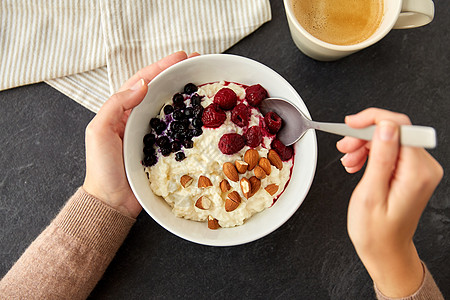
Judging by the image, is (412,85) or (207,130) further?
(412,85)

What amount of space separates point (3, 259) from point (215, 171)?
0.77m

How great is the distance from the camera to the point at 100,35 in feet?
3.90

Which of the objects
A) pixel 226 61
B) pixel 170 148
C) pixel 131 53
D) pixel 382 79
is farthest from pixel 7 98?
pixel 382 79

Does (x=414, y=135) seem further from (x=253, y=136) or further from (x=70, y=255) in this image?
(x=70, y=255)

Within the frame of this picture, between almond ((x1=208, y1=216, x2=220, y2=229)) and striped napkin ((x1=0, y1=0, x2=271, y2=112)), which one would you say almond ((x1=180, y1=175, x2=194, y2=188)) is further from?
striped napkin ((x1=0, y1=0, x2=271, y2=112))

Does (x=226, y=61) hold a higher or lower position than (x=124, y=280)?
higher

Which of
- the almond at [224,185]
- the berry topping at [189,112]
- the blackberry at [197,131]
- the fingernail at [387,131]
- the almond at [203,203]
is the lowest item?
the almond at [203,203]

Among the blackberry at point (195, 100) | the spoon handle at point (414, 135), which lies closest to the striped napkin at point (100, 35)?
the blackberry at point (195, 100)

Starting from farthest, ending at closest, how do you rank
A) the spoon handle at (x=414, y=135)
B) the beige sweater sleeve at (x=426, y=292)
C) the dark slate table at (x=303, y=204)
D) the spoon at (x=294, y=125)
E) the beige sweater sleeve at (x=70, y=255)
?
the dark slate table at (x=303, y=204)
the beige sweater sleeve at (x=70, y=255)
the beige sweater sleeve at (x=426, y=292)
the spoon at (x=294, y=125)
the spoon handle at (x=414, y=135)

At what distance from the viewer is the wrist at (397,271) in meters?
0.78

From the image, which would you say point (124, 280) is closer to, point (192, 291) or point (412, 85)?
point (192, 291)

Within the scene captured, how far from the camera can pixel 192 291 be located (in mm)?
1136

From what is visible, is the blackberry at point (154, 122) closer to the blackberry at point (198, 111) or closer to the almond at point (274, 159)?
the blackberry at point (198, 111)

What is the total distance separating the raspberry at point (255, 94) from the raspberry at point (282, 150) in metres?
0.12
